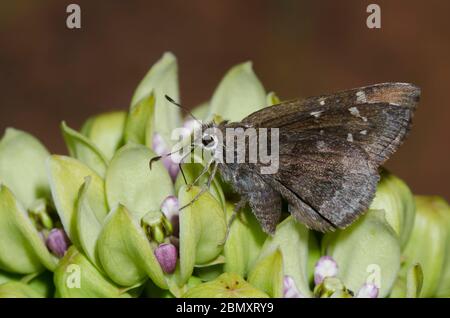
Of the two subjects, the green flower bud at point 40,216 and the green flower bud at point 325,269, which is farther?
the green flower bud at point 40,216

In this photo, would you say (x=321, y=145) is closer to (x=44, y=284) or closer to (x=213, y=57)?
(x=44, y=284)

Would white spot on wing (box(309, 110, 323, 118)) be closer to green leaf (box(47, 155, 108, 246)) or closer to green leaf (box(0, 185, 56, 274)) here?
green leaf (box(47, 155, 108, 246))

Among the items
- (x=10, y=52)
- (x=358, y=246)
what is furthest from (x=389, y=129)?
(x=10, y=52)

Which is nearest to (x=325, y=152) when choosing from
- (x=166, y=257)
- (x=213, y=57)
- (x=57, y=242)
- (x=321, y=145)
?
(x=321, y=145)

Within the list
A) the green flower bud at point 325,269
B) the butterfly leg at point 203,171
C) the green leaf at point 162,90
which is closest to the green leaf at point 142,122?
the green leaf at point 162,90

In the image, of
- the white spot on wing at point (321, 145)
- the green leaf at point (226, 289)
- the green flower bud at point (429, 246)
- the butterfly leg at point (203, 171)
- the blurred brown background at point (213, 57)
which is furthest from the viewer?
the blurred brown background at point (213, 57)

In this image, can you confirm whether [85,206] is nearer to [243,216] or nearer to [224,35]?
[243,216]

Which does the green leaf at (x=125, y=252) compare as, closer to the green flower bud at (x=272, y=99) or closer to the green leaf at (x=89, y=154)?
the green leaf at (x=89, y=154)

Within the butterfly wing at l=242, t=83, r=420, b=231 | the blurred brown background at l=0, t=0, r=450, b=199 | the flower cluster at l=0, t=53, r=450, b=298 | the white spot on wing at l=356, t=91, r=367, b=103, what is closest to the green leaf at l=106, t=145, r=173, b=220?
the flower cluster at l=0, t=53, r=450, b=298
